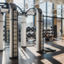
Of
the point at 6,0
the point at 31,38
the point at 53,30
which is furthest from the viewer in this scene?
the point at 53,30

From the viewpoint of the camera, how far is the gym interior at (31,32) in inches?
282

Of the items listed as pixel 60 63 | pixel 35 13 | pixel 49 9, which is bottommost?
pixel 60 63

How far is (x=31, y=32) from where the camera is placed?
46.8 ft

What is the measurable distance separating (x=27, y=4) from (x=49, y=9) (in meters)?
4.67

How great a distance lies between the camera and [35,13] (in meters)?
9.29

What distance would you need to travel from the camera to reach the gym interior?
717 centimetres

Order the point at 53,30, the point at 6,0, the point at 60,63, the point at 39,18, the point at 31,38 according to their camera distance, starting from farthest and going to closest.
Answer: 1. the point at 53,30
2. the point at 31,38
3. the point at 6,0
4. the point at 39,18
5. the point at 60,63

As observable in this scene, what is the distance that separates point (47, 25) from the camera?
17.6 metres

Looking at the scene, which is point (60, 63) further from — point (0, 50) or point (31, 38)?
point (31, 38)

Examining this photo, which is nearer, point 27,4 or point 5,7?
point 5,7

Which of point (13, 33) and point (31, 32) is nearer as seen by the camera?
point (13, 33)

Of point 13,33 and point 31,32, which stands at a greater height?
point 13,33

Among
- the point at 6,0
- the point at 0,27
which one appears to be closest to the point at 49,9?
the point at 6,0

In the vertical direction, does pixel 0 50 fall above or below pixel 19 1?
below
